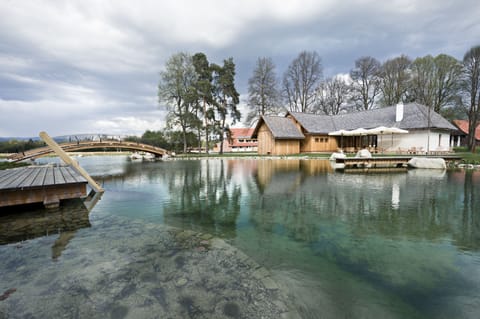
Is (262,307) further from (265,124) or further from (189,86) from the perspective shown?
(189,86)

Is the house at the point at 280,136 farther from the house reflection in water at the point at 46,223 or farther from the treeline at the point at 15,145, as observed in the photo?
the treeline at the point at 15,145

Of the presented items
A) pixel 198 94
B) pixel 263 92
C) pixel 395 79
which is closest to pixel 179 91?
pixel 198 94

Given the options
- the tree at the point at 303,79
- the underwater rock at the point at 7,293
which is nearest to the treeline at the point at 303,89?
the tree at the point at 303,79

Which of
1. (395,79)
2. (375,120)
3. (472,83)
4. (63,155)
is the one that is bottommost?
(63,155)

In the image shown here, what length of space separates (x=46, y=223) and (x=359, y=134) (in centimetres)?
2388

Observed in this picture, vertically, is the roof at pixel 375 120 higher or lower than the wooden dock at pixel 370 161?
higher

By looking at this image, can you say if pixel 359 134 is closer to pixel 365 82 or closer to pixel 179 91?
pixel 365 82

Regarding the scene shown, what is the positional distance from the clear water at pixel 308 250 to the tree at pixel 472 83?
24247 millimetres

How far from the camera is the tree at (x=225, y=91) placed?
31678 mm

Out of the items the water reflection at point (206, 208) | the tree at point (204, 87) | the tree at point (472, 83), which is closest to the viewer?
the water reflection at point (206, 208)

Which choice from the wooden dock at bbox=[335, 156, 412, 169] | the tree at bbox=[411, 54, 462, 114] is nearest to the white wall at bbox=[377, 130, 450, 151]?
the tree at bbox=[411, 54, 462, 114]

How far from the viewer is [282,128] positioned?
2653 centimetres

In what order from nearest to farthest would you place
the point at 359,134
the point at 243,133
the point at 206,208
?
the point at 206,208 → the point at 359,134 → the point at 243,133

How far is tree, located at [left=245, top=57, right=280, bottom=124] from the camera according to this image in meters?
31.7
